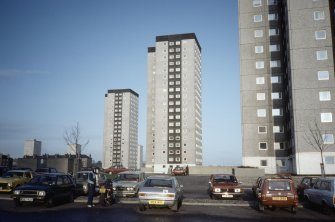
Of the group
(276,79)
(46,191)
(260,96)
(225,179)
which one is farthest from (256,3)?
(46,191)

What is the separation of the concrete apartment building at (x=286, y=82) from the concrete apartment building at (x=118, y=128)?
135 m

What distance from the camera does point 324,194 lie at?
14.5m

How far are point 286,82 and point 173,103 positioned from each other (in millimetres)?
74329

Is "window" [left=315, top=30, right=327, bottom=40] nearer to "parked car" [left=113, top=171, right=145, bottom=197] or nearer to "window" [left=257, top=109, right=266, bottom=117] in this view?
"window" [left=257, top=109, right=266, bottom=117]

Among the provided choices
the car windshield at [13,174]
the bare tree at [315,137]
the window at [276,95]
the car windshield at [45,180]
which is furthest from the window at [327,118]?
the car windshield at [45,180]

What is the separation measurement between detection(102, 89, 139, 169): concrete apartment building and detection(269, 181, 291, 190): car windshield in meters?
172

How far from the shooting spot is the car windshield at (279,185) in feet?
47.4

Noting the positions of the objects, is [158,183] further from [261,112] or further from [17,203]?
[261,112]

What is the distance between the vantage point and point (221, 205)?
1706 centimetres

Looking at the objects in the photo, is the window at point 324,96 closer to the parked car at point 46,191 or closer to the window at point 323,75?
the window at point 323,75

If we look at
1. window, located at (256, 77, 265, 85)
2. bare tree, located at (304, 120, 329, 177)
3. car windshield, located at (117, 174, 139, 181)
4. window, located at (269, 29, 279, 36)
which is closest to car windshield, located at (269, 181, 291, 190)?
car windshield, located at (117, 174, 139, 181)

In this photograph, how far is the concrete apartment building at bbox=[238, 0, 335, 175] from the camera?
45.4 m

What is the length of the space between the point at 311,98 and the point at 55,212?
4152 cm

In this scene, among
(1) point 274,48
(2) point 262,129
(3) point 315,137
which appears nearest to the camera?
(3) point 315,137
